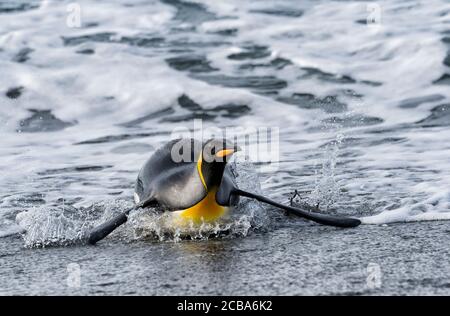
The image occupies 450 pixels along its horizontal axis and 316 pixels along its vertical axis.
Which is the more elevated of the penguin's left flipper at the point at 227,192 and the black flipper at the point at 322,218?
the penguin's left flipper at the point at 227,192

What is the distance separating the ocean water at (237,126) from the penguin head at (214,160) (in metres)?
0.35

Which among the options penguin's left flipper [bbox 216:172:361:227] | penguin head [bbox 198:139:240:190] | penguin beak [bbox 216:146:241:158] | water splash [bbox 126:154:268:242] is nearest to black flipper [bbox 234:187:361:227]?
penguin's left flipper [bbox 216:172:361:227]

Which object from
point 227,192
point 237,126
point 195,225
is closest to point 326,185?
point 227,192

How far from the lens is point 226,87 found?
9.73 metres

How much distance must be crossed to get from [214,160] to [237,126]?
3978 mm

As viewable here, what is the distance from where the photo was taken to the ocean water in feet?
14.5

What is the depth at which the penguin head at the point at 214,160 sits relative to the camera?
443 cm

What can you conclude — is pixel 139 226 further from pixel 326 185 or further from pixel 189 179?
pixel 326 185

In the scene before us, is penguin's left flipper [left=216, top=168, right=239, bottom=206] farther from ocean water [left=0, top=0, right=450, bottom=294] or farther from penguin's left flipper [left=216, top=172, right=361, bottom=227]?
ocean water [left=0, top=0, right=450, bottom=294]

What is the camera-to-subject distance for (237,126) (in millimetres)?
8445

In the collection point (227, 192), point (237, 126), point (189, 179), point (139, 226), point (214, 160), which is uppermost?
point (214, 160)

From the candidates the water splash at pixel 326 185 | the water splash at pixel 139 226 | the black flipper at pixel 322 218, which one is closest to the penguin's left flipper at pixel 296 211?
the black flipper at pixel 322 218

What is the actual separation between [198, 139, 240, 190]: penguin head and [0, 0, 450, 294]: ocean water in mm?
354

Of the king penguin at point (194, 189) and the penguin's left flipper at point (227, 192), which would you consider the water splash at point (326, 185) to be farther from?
the penguin's left flipper at point (227, 192)
